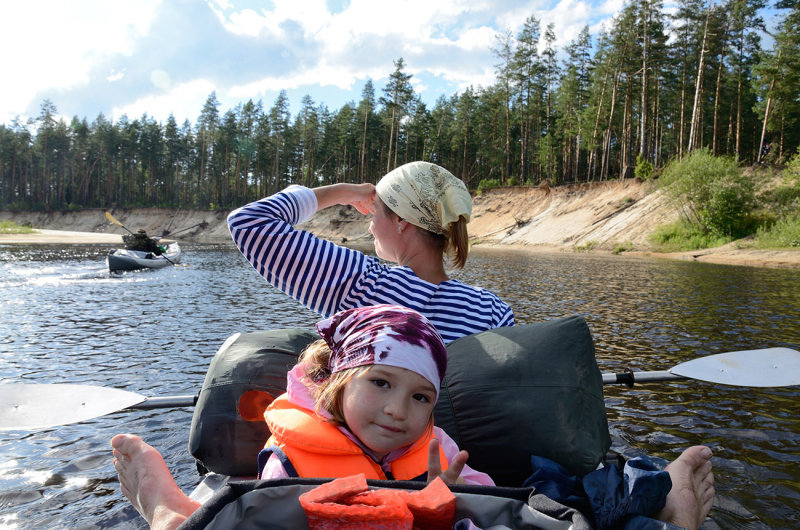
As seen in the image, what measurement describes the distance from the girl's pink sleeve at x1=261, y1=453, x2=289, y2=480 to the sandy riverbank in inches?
1140

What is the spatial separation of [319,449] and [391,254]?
1385mm

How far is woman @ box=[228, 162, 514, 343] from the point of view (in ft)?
8.53

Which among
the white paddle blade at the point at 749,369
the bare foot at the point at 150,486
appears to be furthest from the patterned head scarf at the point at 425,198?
the white paddle blade at the point at 749,369

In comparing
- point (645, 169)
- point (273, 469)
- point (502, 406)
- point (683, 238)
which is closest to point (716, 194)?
point (683, 238)

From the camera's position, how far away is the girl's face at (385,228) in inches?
115

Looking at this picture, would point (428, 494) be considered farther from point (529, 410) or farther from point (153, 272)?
point (153, 272)

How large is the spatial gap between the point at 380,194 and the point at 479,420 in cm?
133

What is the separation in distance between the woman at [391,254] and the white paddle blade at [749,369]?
2597 mm

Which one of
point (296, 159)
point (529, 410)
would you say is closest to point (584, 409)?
point (529, 410)

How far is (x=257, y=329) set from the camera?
35.6 feet

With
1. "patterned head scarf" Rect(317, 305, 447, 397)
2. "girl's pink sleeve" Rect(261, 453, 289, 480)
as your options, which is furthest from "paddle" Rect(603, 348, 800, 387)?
"girl's pink sleeve" Rect(261, 453, 289, 480)

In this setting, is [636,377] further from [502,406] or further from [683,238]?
[683,238]

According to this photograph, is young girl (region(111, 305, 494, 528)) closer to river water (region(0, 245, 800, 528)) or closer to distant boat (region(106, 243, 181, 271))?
river water (region(0, 245, 800, 528))

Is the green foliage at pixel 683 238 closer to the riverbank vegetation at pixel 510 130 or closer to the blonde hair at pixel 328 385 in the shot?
the riverbank vegetation at pixel 510 130
